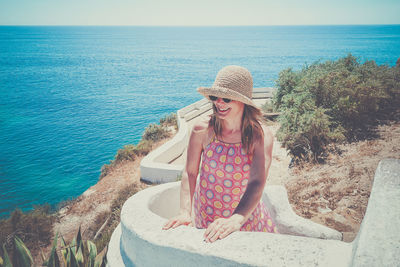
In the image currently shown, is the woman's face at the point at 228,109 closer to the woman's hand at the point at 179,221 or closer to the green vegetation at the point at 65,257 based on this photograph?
the woman's hand at the point at 179,221

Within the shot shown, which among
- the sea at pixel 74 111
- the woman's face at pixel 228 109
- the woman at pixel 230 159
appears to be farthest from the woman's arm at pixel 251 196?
the sea at pixel 74 111

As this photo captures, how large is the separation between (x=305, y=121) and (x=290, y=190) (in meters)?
3.73

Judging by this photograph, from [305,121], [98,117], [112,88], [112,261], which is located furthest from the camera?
[112,88]

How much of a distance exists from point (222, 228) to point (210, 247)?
0.16 metres

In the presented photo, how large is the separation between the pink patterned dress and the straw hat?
0.44m

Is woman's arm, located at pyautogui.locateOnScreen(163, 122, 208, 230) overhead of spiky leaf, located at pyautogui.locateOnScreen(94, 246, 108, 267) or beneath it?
overhead

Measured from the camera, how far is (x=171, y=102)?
36.1 metres

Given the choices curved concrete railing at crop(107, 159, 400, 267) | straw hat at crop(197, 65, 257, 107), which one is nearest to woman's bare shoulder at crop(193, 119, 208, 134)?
straw hat at crop(197, 65, 257, 107)

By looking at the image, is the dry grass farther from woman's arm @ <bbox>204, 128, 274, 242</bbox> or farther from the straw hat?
the straw hat

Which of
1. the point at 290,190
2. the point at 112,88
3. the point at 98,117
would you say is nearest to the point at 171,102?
the point at 98,117

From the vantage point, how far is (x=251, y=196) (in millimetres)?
1934

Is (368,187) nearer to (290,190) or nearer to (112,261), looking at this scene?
(290,190)

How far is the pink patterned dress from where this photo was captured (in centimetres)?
214

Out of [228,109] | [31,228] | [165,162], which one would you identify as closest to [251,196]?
[228,109]
